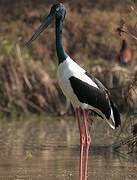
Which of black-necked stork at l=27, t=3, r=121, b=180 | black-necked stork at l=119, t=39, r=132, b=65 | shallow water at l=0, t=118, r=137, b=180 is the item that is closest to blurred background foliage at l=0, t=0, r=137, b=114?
black-necked stork at l=119, t=39, r=132, b=65

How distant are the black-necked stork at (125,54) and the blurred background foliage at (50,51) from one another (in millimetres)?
167

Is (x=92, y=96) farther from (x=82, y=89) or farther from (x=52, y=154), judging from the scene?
(x=52, y=154)

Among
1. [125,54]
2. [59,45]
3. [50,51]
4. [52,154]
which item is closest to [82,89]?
[59,45]

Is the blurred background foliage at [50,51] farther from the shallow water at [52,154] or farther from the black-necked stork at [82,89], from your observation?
the black-necked stork at [82,89]

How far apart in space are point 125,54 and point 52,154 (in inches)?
376

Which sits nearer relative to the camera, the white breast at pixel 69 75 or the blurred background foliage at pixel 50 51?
the white breast at pixel 69 75

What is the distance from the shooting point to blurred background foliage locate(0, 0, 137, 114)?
20297 millimetres

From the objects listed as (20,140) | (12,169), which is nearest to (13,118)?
(20,140)

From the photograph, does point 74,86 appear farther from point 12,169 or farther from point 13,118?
point 13,118

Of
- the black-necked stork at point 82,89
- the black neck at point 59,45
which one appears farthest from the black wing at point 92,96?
the black neck at point 59,45

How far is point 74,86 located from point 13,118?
8376 mm

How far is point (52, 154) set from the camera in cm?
1361

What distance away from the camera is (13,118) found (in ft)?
63.8

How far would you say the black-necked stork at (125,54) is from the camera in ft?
74.1
